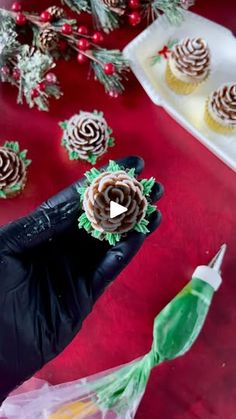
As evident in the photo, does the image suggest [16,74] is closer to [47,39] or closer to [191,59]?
[47,39]

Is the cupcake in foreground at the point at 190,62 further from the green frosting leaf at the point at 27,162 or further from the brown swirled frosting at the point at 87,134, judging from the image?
the green frosting leaf at the point at 27,162

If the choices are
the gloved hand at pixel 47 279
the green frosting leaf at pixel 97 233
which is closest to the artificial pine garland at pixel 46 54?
the gloved hand at pixel 47 279

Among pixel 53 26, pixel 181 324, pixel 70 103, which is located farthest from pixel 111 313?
pixel 53 26

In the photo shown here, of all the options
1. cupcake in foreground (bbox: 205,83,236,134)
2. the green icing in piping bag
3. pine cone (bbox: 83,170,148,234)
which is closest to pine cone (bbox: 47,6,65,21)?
cupcake in foreground (bbox: 205,83,236,134)

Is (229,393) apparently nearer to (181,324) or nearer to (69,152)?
(181,324)

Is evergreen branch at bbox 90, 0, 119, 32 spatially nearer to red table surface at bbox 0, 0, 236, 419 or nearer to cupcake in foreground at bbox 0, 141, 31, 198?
red table surface at bbox 0, 0, 236, 419

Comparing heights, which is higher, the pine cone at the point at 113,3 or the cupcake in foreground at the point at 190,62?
the pine cone at the point at 113,3

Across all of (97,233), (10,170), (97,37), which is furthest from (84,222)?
(97,37)
